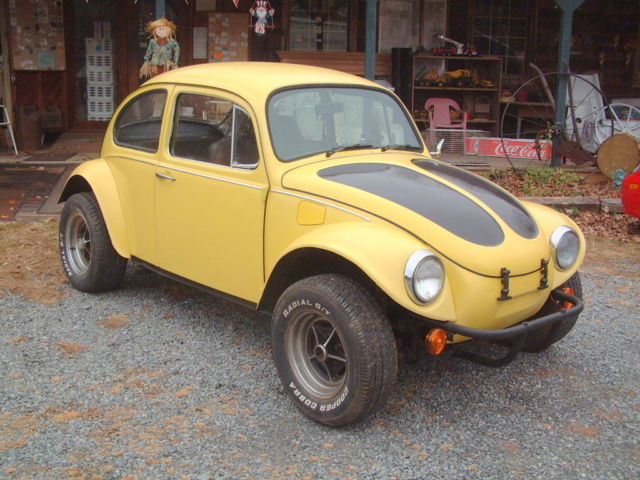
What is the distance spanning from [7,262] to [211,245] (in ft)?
9.25

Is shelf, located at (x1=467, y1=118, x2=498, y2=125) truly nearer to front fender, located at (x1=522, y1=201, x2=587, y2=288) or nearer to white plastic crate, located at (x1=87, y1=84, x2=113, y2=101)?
white plastic crate, located at (x1=87, y1=84, x2=113, y2=101)

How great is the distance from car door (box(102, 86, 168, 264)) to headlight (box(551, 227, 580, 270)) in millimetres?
2496

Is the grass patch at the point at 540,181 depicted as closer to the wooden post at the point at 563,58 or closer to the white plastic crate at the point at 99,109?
the wooden post at the point at 563,58

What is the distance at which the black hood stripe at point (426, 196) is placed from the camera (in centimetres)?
350

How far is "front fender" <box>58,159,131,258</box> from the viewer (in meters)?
4.98

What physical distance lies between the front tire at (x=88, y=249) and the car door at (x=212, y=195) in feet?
2.20

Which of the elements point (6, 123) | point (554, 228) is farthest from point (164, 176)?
point (6, 123)

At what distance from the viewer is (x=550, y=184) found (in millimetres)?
9141

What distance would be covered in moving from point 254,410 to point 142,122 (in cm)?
238

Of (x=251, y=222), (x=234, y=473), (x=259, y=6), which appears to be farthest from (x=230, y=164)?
(x=259, y=6)

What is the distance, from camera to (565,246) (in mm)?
3924

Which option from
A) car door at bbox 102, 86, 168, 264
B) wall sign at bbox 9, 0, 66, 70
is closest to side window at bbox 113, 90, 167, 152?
car door at bbox 102, 86, 168, 264

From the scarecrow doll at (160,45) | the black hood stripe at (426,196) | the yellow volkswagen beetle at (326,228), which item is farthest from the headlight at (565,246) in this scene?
the scarecrow doll at (160,45)

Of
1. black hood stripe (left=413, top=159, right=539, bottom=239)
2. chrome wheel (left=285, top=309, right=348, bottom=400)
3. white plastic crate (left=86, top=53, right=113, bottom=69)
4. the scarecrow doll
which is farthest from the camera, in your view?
white plastic crate (left=86, top=53, right=113, bottom=69)
